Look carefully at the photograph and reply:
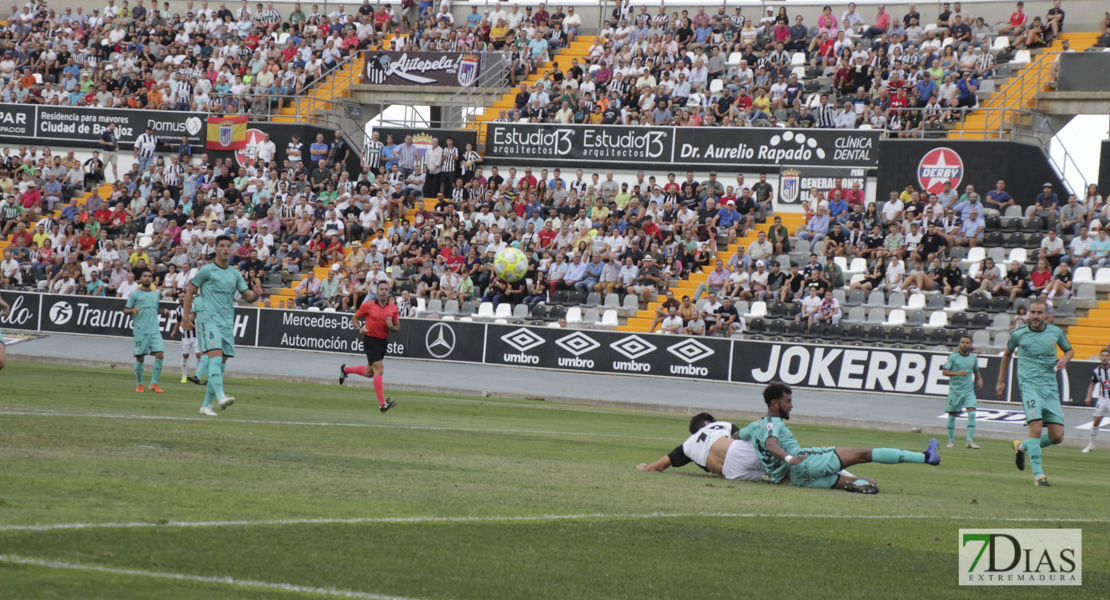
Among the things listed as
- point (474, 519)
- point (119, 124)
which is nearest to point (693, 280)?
point (119, 124)

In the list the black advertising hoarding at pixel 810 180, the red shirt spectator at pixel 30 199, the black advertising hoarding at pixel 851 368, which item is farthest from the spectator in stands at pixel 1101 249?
the red shirt spectator at pixel 30 199

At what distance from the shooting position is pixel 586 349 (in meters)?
30.1

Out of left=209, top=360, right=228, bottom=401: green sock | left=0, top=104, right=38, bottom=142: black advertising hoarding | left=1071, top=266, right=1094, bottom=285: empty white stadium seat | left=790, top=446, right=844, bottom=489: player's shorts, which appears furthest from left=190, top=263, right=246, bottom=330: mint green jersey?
left=0, top=104, right=38, bottom=142: black advertising hoarding

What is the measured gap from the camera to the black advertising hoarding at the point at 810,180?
111 ft

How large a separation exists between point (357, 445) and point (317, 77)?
33064mm

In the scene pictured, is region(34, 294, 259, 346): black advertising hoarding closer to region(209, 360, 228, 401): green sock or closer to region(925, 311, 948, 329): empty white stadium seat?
region(925, 311, 948, 329): empty white stadium seat

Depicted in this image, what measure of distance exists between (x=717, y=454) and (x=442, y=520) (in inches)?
191

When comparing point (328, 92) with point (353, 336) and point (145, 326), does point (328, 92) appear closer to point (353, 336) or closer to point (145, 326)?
point (353, 336)

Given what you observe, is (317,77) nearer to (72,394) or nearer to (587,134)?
(587,134)

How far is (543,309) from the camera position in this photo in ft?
105

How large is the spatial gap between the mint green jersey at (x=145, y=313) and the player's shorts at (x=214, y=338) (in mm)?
7321

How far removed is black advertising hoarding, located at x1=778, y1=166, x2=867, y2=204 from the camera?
3394 cm

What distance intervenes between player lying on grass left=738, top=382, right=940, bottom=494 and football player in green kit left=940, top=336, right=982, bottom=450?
934 centimetres

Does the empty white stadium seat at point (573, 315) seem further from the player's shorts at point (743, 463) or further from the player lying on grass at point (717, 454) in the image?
the player's shorts at point (743, 463)
